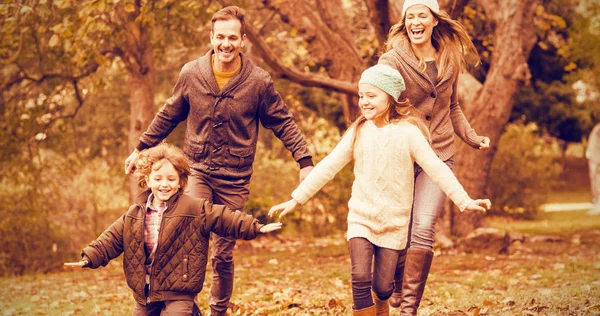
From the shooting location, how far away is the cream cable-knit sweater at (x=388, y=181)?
4.54m

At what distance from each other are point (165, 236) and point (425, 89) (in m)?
1.91

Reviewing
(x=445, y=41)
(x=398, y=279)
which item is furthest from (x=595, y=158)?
(x=398, y=279)

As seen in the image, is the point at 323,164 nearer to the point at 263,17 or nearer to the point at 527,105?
the point at 263,17

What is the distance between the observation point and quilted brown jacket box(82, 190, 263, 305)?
4.45 m

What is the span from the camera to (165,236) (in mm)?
4449

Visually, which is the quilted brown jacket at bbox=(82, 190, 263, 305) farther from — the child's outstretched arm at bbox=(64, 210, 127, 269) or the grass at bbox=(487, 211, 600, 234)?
the grass at bbox=(487, 211, 600, 234)

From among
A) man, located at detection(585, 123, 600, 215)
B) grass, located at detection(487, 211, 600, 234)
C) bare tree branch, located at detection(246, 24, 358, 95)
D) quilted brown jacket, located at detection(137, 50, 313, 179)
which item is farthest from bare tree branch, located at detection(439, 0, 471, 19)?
man, located at detection(585, 123, 600, 215)

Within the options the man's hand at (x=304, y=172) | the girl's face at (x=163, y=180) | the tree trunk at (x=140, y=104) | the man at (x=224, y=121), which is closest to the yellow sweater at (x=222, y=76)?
the man at (x=224, y=121)

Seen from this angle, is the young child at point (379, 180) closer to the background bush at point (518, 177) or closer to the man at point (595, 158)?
the background bush at point (518, 177)

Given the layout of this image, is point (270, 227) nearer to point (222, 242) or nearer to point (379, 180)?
point (379, 180)

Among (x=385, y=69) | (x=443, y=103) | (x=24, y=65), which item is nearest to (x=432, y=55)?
(x=443, y=103)

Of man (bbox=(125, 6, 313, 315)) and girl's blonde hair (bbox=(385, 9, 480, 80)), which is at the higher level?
girl's blonde hair (bbox=(385, 9, 480, 80))

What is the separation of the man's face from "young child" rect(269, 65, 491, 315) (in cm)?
101

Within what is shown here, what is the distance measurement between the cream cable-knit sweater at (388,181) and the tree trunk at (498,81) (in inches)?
297
